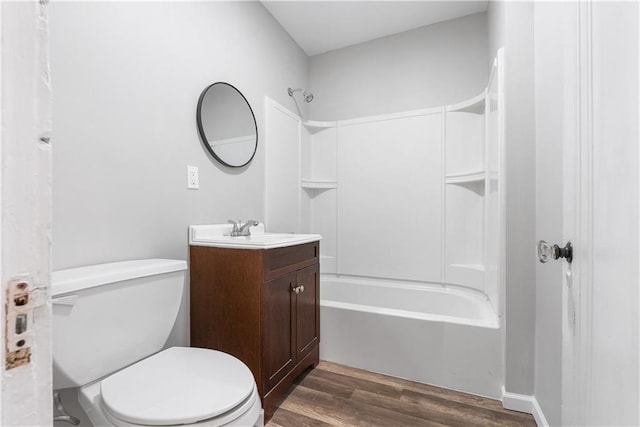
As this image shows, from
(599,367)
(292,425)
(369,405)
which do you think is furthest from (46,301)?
(369,405)

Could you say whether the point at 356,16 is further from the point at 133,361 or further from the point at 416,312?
the point at 133,361

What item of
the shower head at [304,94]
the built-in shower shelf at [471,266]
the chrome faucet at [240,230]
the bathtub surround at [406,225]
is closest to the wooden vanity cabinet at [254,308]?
the chrome faucet at [240,230]

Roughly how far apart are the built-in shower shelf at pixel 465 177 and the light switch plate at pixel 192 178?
186cm

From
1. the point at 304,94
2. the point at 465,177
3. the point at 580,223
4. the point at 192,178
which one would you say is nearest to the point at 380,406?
the point at 580,223

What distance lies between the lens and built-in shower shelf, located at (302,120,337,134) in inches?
114

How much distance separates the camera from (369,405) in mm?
1605

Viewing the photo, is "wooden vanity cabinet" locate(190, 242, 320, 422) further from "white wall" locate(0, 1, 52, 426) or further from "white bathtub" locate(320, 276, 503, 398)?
"white wall" locate(0, 1, 52, 426)

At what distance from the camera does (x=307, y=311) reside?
6.07 feet

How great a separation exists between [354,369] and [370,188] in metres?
1.47

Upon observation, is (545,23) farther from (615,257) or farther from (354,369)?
(354,369)

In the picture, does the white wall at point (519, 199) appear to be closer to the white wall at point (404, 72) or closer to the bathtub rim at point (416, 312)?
the bathtub rim at point (416, 312)

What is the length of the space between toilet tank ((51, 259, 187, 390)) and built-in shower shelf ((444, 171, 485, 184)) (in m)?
2.04

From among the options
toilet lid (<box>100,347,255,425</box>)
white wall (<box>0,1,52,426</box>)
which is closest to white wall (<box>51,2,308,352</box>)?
toilet lid (<box>100,347,255,425</box>)

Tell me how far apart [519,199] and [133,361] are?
1890mm
